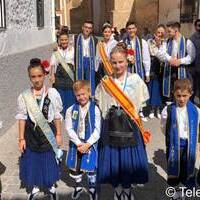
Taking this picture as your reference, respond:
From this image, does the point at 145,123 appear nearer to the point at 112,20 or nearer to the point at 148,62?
the point at 148,62

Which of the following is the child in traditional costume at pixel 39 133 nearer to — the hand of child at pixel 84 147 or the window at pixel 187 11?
the hand of child at pixel 84 147

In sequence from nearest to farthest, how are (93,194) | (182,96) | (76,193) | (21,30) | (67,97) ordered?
(182,96), (93,194), (76,193), (67,97), (21,30)

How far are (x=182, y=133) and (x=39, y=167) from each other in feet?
4.62

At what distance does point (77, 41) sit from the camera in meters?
7.94

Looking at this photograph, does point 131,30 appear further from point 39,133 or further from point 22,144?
point 22,144

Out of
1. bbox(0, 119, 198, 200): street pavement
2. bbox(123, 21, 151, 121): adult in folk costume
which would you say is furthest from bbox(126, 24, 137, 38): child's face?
bbox(0, 119, 198, 200): street pavement

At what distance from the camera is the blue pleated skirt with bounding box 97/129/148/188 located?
428cm

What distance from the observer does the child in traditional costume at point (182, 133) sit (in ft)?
14.1

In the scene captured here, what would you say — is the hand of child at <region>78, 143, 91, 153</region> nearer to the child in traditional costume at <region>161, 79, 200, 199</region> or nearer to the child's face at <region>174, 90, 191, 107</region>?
the child in traditional costume at <region>161, 79, 200, 199</region>


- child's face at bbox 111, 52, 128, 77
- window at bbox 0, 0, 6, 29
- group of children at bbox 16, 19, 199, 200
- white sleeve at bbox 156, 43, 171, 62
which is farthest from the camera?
white sleeve at bbox 156, 43, 171, 62

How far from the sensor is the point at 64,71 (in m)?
7.66

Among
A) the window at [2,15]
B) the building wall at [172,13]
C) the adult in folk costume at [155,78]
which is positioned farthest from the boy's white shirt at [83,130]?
the building wall at [172,13]

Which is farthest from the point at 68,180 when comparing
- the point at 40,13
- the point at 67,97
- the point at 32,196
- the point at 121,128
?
the point at 40,13

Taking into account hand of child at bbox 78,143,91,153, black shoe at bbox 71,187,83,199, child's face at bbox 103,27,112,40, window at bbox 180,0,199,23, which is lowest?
black shoe at bbox 71,187,83,199
